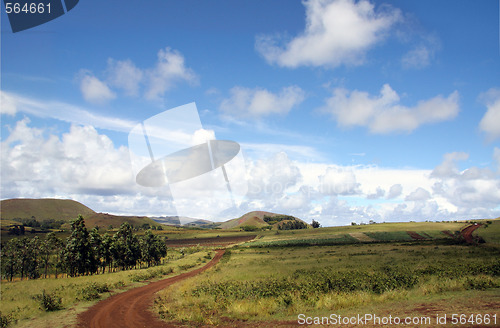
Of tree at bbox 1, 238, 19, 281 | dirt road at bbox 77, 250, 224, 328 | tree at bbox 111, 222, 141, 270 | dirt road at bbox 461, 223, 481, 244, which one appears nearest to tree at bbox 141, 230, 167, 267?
tree at bbox 111, 222, 141, 270

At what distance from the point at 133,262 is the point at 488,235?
319 feet

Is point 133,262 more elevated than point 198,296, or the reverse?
point 198,296

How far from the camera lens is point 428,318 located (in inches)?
458

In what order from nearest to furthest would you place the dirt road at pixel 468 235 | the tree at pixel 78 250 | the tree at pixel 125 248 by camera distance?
the tree at pixel 78 250
the tree at pixel 125 248
the dirt road at pixel 468 235

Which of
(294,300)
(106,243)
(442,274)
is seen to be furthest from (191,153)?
(106,243)

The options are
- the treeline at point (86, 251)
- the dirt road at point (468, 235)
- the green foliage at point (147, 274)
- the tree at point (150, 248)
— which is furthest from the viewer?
the tree at point (150, 248)

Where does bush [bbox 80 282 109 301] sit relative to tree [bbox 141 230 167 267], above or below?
above

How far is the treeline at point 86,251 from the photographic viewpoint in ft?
195

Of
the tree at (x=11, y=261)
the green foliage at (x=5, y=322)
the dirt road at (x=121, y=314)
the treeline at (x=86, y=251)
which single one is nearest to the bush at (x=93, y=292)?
the dirt road at (x=121, y=314)

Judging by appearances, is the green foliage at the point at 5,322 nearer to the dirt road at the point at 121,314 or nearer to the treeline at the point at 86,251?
the dirt road at the point at 121,314

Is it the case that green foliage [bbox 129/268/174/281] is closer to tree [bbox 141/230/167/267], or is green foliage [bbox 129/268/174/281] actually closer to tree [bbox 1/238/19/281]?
tree [bbox 141/230/167/267]

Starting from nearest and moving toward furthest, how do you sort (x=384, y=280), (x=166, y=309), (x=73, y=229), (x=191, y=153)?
1. (x=191, y=153)
2. (x=166, y=309)
3. (x=384, y=280)
4. (x=73, y=229)

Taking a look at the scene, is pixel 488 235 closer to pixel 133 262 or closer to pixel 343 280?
pixel 343 280

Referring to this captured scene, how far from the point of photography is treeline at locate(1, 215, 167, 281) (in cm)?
5950
